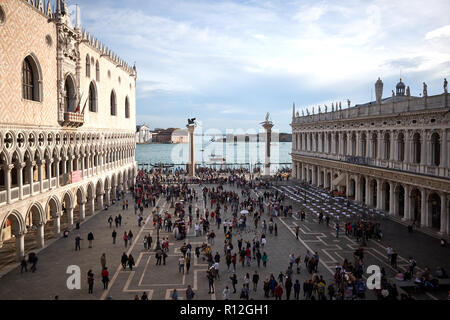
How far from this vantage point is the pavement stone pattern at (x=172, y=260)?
666 inches

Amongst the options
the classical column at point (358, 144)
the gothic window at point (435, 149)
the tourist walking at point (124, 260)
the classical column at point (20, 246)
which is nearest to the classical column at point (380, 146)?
the classical column at point (358, 144)

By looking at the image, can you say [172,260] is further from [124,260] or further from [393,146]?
[393,146]

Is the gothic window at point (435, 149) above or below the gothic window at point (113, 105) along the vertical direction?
below

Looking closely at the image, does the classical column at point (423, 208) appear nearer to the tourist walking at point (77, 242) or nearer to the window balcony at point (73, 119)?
the tourist walking at point (77, 242)

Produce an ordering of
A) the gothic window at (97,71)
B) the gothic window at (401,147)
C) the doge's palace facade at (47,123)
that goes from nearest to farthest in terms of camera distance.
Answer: the doge's palace facade at (47,123)
the gothic window at (401,147)
the gothic window at (97,71)

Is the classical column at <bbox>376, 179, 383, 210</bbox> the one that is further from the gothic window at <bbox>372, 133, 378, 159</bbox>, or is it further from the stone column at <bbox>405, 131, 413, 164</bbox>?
the stone column at <bbox>405, 131, 413, 164</bbox>

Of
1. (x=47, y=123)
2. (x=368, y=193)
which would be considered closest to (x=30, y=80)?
(x=47, y=123)

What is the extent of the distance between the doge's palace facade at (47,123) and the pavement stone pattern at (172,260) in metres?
2.76

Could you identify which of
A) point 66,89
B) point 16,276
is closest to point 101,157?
point 66,89

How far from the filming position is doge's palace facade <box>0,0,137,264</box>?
19.8 metres
